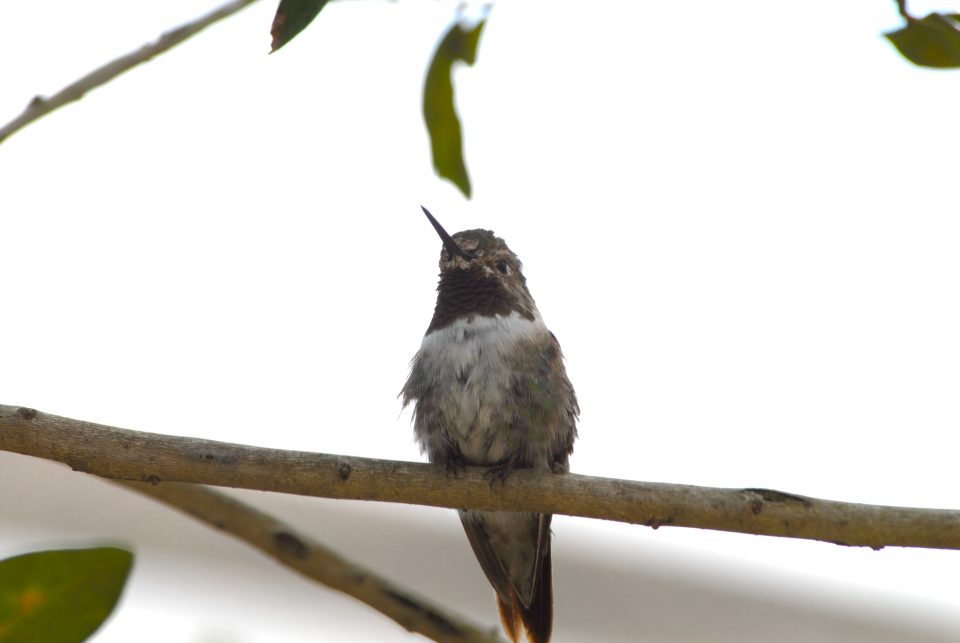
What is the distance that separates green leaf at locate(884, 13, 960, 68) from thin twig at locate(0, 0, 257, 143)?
1.56 meters

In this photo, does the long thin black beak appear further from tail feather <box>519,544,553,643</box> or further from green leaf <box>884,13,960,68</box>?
green leaf <box>884,13,960,68</box>

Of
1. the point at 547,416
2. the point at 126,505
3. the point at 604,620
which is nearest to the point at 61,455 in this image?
the point at 547,416

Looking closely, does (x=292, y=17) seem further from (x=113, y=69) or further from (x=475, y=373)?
(x=475, y=373)

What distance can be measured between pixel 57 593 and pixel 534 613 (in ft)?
8.37

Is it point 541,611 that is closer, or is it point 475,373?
point 475,373

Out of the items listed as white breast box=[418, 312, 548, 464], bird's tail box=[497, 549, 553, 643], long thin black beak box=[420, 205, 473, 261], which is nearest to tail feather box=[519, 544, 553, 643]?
bird's tail box=[497, 549, 553, 643]

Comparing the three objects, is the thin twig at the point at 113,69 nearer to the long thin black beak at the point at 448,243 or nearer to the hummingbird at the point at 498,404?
the hummingbird at the point at 498,404

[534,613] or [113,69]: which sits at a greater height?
[113,69]

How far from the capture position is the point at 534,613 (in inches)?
169

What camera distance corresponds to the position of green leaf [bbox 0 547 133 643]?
203 cm

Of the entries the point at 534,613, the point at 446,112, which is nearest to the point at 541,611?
the point at 534,613

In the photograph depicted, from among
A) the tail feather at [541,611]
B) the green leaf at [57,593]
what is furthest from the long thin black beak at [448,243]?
the green leaf at [57,593]

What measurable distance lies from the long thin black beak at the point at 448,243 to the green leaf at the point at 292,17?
2371mm

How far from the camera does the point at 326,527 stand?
8141 mm
